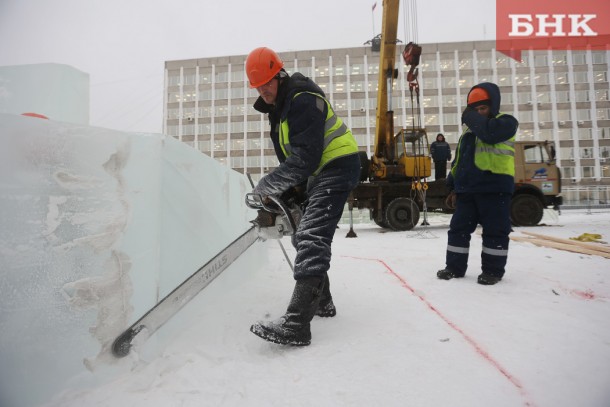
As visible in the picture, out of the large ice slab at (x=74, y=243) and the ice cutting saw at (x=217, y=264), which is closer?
the large ice slab at (x=74, y=243)

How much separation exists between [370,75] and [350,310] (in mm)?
39027

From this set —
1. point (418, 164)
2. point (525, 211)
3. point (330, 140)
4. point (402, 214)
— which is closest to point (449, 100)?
point (525, 211)

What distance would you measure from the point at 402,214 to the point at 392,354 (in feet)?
23.7

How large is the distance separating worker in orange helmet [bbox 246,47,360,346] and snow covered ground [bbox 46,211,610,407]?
173 mm

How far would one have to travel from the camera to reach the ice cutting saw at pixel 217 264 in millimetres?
1225

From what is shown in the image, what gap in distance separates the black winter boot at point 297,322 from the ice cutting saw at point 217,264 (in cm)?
31

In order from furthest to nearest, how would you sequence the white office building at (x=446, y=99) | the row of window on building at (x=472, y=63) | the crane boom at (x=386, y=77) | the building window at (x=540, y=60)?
the building window at (x=540, y=60) < the row of window on building at (x=472, y=63) < the white office building at (x=446, y=99) < the crane boom at (x=386, y=77)

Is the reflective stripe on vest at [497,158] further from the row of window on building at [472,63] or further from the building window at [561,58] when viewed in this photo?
the building window at [561,58]

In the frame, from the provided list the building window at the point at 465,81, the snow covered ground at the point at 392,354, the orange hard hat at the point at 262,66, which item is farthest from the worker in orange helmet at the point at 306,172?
the building window at the point at 465,81

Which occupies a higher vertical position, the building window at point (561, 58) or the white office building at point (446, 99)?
the building window at point (561, 58)

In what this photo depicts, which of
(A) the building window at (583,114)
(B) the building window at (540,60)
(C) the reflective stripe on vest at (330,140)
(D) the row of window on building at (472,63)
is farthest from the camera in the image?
(B) the building window at (540,60)

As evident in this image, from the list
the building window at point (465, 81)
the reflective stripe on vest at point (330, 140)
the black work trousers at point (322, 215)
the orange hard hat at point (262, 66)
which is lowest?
the black work trousers at point (322, 215)

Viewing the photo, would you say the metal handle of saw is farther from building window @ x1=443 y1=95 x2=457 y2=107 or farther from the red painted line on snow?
building window @ x1=443 y1=95 x2=457 y2=107

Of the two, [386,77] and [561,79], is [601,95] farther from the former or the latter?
[386,77]
